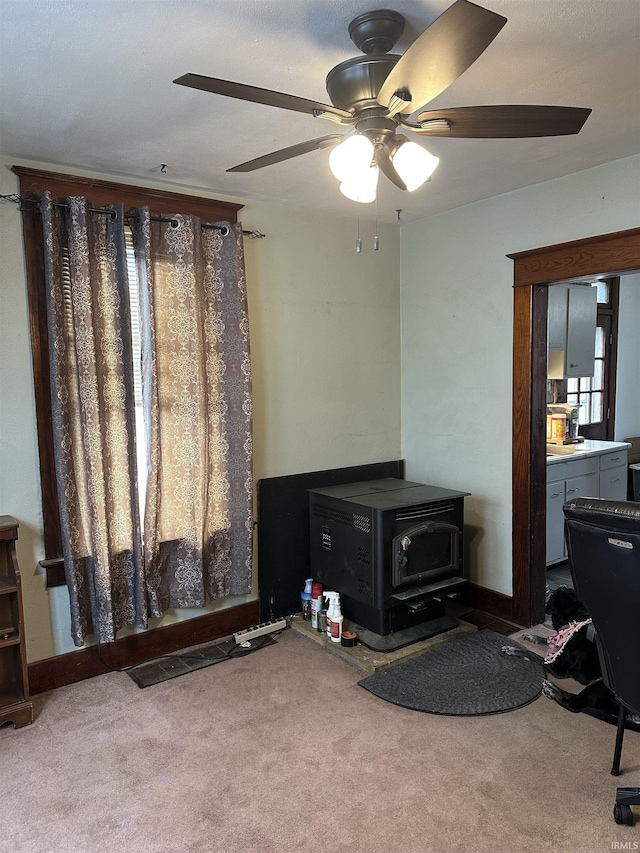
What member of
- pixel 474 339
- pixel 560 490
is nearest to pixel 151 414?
pixel 474 339

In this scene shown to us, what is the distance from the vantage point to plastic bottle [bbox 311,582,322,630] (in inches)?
133

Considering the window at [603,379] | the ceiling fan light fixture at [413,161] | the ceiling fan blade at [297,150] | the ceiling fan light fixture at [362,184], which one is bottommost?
the window at [603,379]

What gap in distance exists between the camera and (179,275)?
296cm

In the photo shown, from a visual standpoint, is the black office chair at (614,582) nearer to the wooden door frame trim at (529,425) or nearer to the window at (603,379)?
the wooden door frame trim at (529,425)

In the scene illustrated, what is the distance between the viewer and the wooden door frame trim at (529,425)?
327 cm

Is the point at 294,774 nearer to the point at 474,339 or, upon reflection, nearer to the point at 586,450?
the point at 474,339

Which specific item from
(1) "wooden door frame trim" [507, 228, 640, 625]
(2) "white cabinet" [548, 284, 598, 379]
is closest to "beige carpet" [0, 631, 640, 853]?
(1) "wooden door frame trim" [507, 228, 640, 625]

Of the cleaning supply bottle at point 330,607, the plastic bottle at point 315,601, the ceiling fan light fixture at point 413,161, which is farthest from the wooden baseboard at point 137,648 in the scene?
the ceiling fan light fixture at point 413,161

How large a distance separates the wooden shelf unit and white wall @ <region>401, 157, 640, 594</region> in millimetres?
2466

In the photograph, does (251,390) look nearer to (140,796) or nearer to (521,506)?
(521,506)

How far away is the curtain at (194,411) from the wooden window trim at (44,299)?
0.77ft

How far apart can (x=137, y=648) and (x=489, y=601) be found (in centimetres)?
201

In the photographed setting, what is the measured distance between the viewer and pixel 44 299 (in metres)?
2.72

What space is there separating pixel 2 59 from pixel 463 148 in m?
1.75
